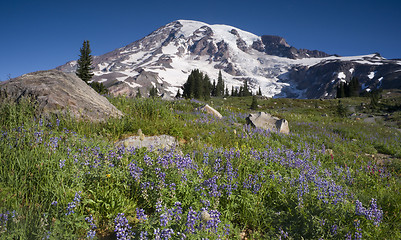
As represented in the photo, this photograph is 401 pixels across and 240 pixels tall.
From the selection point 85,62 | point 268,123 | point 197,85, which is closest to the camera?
point 268,123

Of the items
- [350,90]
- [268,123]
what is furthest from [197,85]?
[268,123]

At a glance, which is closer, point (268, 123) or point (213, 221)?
point (213, 221)

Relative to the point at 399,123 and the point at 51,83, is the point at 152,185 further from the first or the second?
the point at 399,123

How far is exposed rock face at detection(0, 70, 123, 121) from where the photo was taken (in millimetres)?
7440

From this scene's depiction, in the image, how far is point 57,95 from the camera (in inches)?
305

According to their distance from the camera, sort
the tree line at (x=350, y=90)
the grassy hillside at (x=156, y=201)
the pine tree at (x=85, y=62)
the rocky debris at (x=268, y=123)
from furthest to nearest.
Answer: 1. the tree line at (x=350, y=90)
2. the pine tree at (x=85, y=62)
3. the rocky debris at (x=268, y=123)
4. the grassy hillside at (x=156, y=201)

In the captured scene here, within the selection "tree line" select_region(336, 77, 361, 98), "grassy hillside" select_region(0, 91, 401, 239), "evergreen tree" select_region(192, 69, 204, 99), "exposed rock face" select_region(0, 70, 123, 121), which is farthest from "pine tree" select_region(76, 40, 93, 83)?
"tree line" select_region(336, 77, 361, 98)

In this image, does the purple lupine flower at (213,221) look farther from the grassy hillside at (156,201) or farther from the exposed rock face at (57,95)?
the exposed rock face at (57,95)

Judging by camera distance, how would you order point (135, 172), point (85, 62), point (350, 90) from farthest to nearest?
point (350, 90)
point (85, 62)
point (135, 172)

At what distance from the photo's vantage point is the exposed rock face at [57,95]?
24.4ft

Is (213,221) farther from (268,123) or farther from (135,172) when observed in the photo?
(268,123)

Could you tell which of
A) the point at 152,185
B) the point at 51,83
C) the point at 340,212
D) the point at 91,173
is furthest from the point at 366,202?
the point at 51,83

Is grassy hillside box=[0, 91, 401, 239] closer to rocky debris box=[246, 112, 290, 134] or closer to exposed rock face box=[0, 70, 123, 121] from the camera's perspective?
exposed rock face box=[0, 70, 123, 121]

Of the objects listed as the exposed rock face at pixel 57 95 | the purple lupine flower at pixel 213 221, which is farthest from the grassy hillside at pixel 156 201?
the exposed rock face at pixel 57 95
